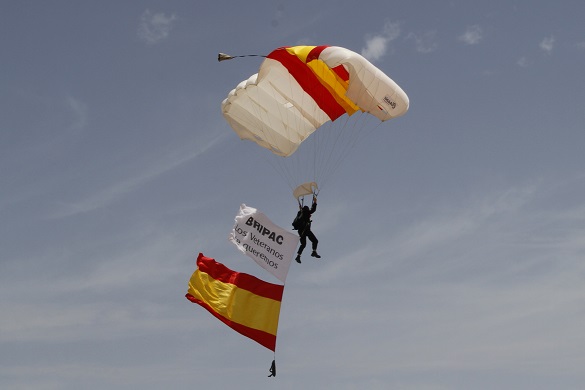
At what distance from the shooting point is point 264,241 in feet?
76.1

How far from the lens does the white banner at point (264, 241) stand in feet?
75.5

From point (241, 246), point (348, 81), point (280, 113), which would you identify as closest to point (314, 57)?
point (348, 81)

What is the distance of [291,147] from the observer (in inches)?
982

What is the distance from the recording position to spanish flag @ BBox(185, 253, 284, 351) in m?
23.2

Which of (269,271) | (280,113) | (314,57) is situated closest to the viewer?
(314,57)

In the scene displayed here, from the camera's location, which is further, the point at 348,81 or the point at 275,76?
the point at 275,76

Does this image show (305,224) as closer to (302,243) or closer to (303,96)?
(302,243)

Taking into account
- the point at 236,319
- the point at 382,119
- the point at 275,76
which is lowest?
the point at 236,319

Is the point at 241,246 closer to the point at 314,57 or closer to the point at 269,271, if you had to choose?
the point at 269,271

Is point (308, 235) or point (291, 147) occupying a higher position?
point (291, 147)

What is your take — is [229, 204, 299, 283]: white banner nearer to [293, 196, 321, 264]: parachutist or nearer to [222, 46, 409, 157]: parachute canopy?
[293, 196, 321, 264]: parachutist

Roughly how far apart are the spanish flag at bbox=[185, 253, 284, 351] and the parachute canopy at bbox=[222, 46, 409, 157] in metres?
3.73

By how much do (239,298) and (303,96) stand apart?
559 centimetres

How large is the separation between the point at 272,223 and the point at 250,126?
125 inches
